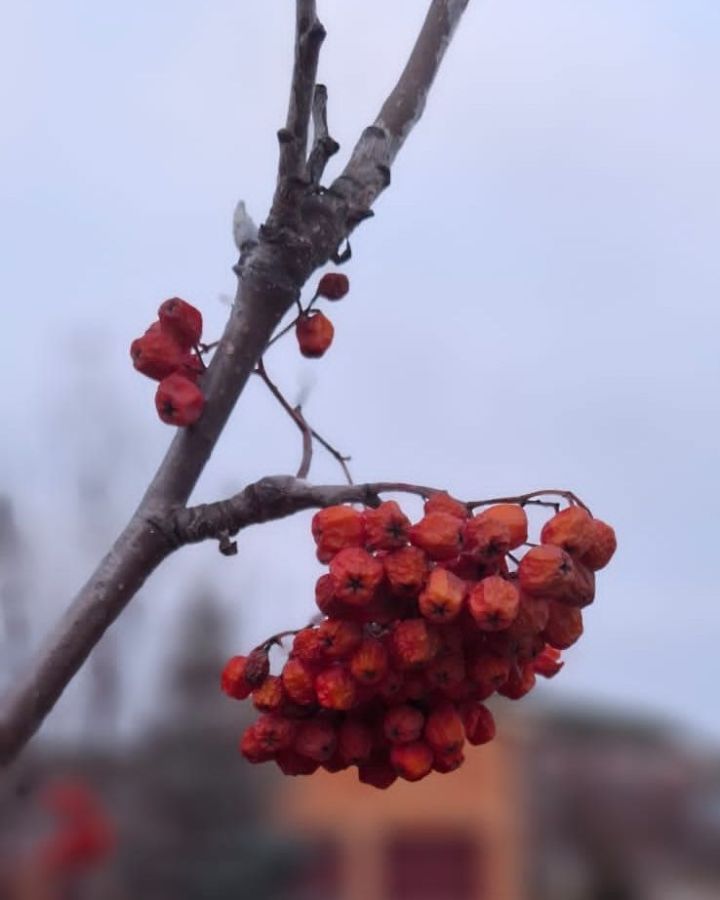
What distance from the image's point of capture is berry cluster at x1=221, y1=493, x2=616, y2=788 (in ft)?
2.87

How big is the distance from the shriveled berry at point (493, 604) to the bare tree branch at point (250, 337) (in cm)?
9

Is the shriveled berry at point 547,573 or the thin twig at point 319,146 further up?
the thin twig at point 319,146

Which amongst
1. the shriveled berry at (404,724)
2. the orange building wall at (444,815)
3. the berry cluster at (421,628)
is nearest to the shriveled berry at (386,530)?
the berry cluster at (421,628)

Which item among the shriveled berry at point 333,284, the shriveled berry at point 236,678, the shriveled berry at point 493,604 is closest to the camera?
the shriveled berry at point 493,604

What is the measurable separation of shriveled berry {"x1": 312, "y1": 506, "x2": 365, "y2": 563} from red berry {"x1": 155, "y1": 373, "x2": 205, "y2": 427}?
0.11 meters

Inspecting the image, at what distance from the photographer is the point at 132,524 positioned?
92 centimetres

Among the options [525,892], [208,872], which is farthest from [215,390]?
[525,892]

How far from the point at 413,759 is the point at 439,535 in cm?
14

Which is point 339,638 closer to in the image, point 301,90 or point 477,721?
point 477,721

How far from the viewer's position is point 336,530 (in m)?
0.90

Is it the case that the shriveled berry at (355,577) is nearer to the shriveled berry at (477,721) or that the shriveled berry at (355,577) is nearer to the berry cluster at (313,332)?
the shriveled berry at (477,721)

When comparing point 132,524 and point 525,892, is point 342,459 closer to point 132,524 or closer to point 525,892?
point 132,524

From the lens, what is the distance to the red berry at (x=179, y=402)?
940 millimetres

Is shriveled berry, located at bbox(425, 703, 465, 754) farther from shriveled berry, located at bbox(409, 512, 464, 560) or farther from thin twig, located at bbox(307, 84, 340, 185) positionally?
thin twig, located at bbox(307, 84, 340, 185)
